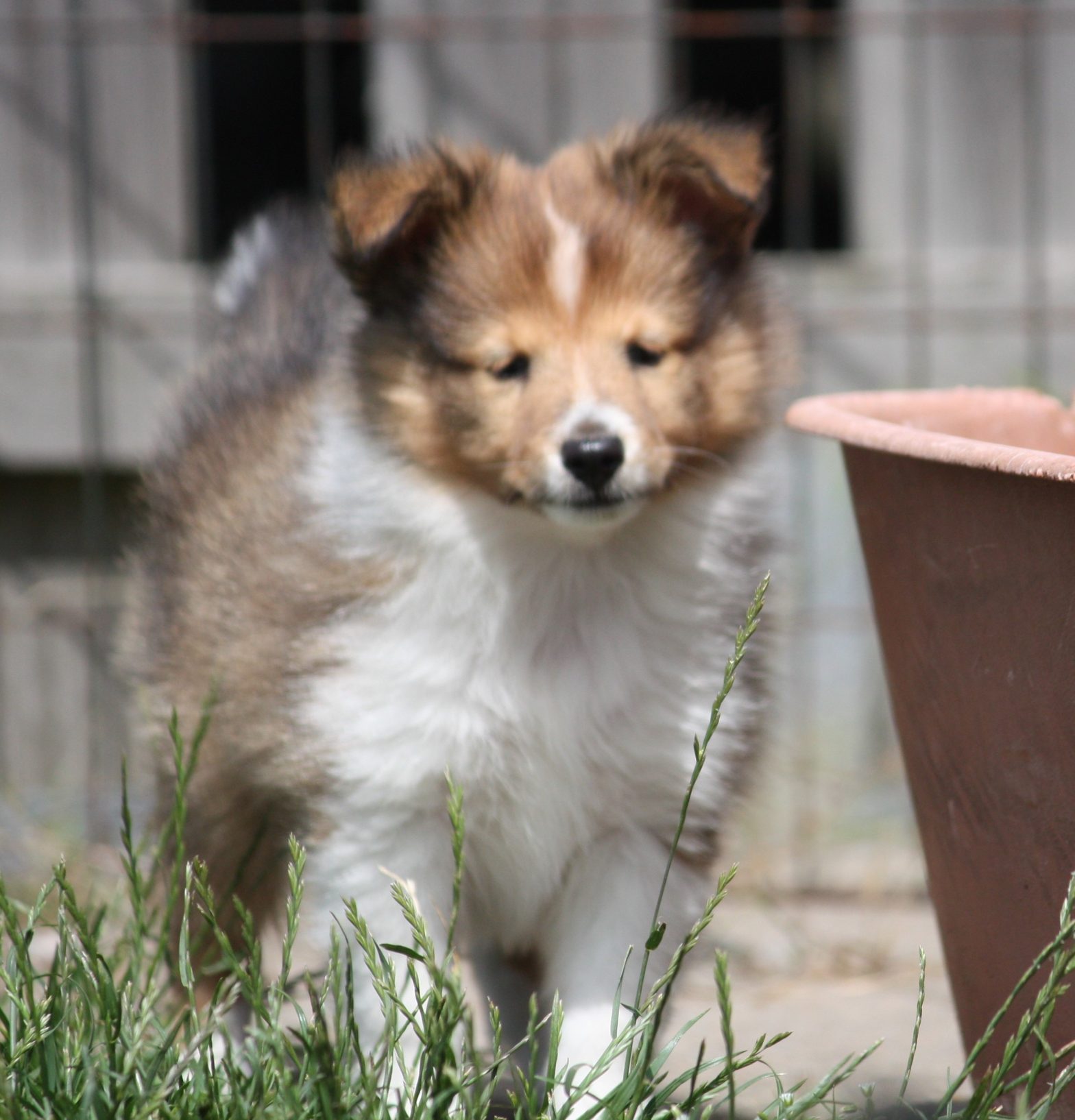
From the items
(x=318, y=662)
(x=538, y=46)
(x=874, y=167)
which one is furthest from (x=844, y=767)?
(x=318, y=662)

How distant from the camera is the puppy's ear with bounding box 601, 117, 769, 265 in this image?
2791 mm

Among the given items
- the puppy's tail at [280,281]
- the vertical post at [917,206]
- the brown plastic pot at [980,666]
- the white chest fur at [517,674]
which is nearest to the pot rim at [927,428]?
the brown plastic pot at [980,666]

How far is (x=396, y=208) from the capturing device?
8.77ft

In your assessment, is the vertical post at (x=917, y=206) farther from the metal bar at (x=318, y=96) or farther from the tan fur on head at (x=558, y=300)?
the tan fur on head at (x=558, y=300)

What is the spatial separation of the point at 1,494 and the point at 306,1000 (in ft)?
8.38

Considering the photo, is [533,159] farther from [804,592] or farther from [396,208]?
[396,208]

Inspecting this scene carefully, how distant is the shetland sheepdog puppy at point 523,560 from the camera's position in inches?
103

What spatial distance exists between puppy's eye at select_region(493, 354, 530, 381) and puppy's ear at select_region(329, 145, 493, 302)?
27 centimetres

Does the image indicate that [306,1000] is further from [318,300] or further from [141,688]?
[318,300]

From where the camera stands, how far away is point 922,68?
5.19 m

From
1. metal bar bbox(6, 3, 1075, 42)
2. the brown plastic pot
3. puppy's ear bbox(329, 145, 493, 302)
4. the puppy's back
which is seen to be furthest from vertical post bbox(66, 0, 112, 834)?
the brown plastic pot

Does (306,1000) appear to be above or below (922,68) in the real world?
below

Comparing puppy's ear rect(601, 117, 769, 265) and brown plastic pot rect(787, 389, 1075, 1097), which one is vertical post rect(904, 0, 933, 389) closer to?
puppy's ear rect(601, 117, 769, 265)

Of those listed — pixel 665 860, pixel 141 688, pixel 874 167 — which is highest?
pixel 874 167
